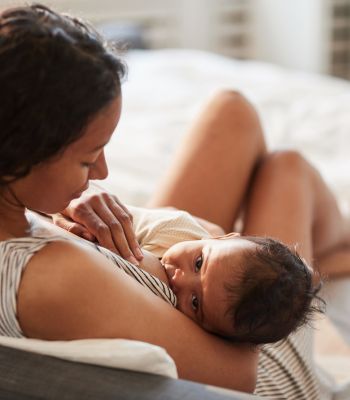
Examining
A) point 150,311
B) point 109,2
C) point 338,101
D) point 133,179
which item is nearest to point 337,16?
point 109,2

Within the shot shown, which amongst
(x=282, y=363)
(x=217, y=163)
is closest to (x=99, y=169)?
(x=282, y=363)

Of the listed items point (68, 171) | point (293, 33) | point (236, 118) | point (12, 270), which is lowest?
point (293, 33)

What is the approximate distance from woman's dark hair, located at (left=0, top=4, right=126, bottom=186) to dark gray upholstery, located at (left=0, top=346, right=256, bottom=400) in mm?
242

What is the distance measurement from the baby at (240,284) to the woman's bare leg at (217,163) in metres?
0.37

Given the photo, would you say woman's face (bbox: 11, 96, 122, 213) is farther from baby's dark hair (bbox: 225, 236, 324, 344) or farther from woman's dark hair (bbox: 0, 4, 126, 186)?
baby's dark hair (bbox: 225, 236, 324, 344)

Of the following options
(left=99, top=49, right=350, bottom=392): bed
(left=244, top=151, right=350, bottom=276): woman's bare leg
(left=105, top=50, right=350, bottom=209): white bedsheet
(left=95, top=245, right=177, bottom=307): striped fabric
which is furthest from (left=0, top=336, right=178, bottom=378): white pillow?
(left=105, top=50, right=350, bottom=209): white bedsheet

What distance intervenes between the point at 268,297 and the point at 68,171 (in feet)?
1.16

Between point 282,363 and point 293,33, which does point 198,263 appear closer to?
point 282,363

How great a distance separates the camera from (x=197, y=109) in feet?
8.26

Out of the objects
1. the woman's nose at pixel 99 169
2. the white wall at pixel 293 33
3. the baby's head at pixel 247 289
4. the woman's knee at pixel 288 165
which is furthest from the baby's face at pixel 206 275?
the white wall at pixel 293 33

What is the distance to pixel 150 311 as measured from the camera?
1048mm

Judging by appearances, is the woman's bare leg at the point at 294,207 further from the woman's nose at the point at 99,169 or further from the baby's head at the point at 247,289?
the woman's nose at the point at 99,169

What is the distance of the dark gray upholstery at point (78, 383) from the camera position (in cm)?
91

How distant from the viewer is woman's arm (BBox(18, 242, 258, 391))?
975 millimetres
